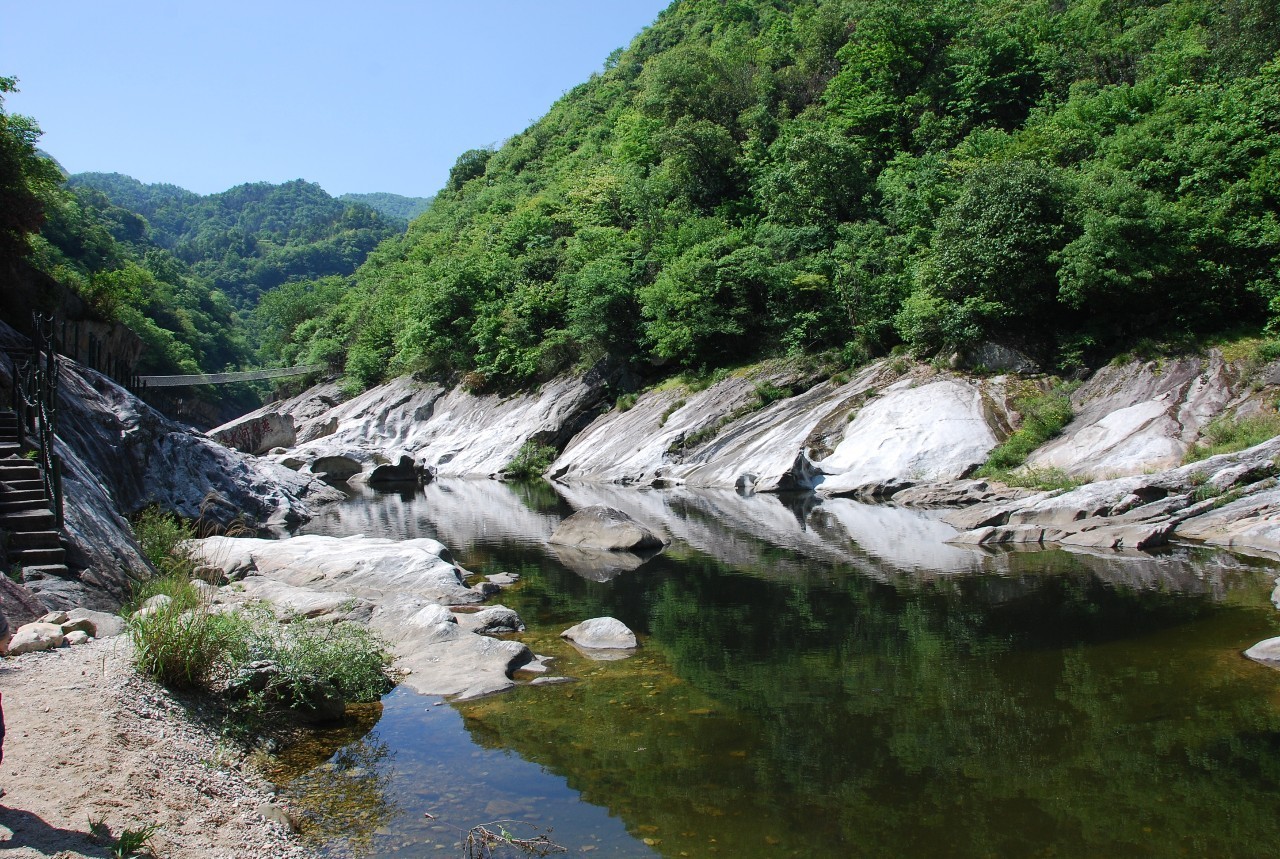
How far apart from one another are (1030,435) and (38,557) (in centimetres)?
2683

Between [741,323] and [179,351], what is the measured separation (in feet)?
242

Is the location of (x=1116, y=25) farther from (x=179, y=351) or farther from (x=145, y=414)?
(x=179, y=351)

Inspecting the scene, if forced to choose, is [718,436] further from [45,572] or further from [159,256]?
[159,256]

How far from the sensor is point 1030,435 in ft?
89.6

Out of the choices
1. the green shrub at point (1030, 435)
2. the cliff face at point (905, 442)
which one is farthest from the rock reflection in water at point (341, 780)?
the green shrub at point (1030, 435)

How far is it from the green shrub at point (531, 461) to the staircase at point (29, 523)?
1354 inches

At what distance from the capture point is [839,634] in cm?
1238

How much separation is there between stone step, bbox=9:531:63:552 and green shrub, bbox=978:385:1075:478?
25.0 meters

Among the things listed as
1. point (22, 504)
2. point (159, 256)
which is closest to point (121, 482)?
point (22, 504)

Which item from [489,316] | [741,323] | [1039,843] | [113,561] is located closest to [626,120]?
[489,316]

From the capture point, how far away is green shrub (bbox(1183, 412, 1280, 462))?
20.8 meters

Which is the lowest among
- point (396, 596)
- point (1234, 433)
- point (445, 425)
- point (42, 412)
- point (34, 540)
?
point (445, 425)

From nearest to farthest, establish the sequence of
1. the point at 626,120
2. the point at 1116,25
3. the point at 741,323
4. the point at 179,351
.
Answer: the point at 741,323
the point at 1116,25
the point at 626,120
the point at 179,351

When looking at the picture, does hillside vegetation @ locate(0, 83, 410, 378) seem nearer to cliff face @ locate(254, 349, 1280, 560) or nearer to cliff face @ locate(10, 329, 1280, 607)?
cliff face @ locate(10, 329, 1280, 607)
